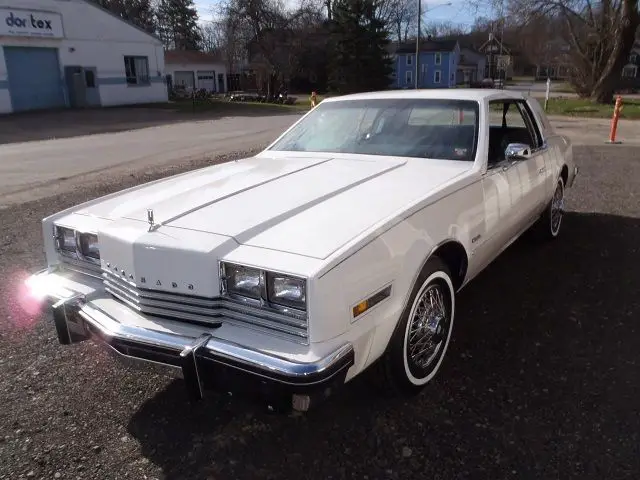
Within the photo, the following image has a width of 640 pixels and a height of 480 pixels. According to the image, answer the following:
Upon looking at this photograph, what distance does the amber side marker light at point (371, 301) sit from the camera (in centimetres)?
236

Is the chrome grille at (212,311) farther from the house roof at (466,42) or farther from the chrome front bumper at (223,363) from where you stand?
the house roof at (466,42)

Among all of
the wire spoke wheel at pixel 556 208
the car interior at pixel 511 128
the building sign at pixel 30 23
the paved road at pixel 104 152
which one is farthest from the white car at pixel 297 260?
the building sign at pixel 30 23

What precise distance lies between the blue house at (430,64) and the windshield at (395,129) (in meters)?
69.1

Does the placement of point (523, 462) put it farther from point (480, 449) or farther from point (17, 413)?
point (17, 413)

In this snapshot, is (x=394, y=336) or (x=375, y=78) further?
(x=375, y=78)

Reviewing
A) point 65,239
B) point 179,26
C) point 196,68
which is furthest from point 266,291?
point 179,26

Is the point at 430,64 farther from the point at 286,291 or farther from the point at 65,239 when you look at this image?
the point at 286,291

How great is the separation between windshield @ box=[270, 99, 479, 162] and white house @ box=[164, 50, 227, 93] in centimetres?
5083

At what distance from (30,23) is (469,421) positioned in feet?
97.8

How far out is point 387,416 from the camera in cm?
281

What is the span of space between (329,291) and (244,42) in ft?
151

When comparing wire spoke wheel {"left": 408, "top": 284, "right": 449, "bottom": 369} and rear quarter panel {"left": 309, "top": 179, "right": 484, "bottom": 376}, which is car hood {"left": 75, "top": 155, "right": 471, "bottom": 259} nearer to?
rear quarter panel {"left": 309, "top": 179, "right": 484, "bottom": 376}

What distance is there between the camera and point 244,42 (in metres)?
45.1

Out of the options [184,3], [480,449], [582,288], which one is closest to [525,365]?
[480,449]
